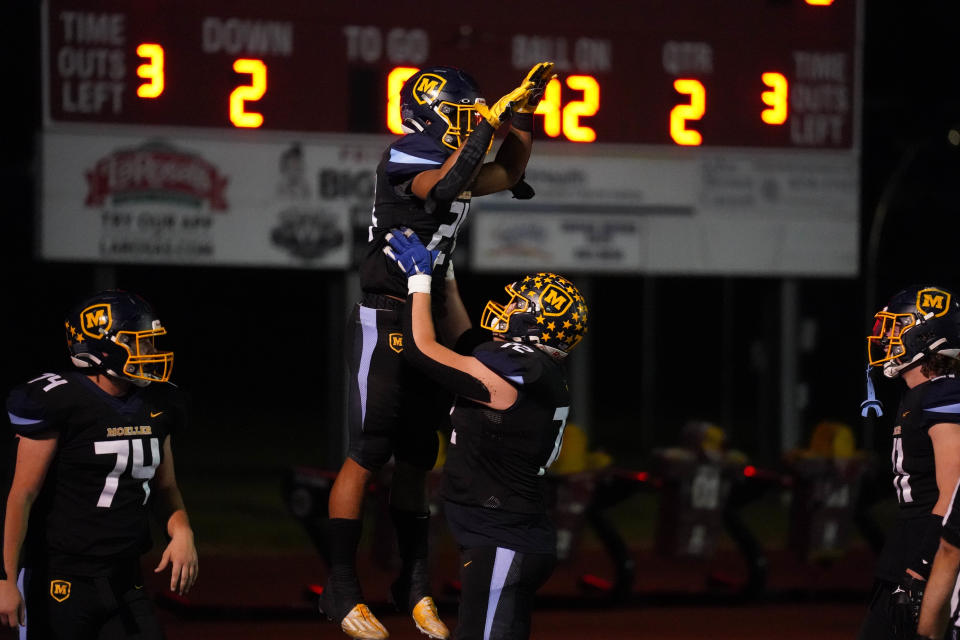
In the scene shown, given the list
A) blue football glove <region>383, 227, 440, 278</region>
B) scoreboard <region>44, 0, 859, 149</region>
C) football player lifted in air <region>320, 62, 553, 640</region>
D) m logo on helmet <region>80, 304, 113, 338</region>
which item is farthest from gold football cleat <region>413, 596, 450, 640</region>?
scoreboard <region>44, 0, 859, 149</region>

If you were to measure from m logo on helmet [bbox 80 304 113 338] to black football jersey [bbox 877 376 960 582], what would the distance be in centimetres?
267

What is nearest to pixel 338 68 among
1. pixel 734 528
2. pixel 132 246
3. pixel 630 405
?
pixel 132 246

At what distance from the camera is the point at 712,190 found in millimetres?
11969

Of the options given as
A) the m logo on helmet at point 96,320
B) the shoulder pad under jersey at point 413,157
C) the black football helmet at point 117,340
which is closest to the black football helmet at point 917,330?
the shoulder pad under jersey at point 413,157

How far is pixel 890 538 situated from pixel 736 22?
7247 millimetres

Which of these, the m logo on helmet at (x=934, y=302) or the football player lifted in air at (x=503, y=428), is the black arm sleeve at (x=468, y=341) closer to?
the football player lifted in air at (x=503, y=428)

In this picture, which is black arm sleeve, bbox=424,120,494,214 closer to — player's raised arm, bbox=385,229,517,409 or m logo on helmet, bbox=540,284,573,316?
player's raised arm, bbox=385,229,517,409

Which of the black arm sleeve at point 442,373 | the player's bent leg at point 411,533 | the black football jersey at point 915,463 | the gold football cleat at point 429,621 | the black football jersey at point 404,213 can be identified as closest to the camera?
the black football jersey at point 915,463

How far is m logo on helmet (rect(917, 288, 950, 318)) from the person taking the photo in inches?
200

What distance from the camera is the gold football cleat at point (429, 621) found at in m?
5.40

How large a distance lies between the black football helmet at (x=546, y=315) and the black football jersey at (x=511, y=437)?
51mm

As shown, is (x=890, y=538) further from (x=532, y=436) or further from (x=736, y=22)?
(x=736, y=22)

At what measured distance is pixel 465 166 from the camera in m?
4.93

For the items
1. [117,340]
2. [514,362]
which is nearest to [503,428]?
[514,362]
